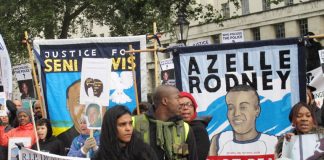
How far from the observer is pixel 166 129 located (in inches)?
197

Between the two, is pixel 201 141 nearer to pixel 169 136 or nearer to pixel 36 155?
pixel 169 136

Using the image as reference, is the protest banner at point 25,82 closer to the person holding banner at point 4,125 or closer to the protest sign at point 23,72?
the protest sign at point 23,72

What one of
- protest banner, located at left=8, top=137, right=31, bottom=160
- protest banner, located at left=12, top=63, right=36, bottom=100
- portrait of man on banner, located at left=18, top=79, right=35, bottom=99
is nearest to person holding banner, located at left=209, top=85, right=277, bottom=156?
protest banner, located at left=8, top=137, right=31, bottom=160

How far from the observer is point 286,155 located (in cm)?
521

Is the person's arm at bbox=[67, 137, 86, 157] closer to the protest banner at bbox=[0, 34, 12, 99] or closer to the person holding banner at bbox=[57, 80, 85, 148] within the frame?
the person holding banner at bbox=[57, 80, 85, 148]

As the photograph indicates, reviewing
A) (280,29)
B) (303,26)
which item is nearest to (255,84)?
(303,26)

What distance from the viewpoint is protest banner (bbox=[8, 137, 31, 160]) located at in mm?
7746

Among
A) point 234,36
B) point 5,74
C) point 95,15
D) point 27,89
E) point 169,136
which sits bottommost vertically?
point 169,136

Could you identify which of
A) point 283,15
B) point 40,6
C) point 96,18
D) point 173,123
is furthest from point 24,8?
point 173,123

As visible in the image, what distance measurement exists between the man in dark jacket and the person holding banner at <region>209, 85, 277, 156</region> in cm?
123

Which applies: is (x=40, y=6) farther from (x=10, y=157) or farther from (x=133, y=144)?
(x=133, y=144)

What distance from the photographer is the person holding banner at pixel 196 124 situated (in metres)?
5.79

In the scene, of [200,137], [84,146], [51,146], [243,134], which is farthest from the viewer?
→ [51,146]

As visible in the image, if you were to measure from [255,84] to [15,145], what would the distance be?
3044 millimetres
